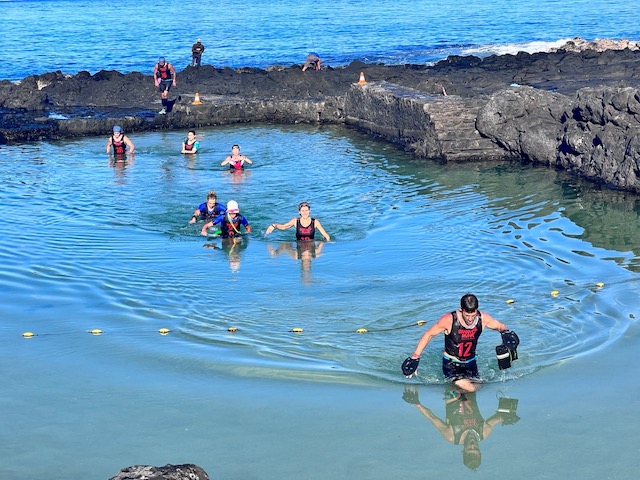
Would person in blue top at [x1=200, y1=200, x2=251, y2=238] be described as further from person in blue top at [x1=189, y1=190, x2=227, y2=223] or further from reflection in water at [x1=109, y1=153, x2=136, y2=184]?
reflection in water at [x1=109, y1=153, x2=136, y2=184]

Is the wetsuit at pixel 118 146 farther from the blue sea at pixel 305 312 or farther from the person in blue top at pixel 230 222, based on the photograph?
the person in blue top at pixel 230 222

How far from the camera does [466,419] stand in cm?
1020

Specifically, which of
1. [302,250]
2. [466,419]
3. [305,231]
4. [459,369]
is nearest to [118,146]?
[305,231]

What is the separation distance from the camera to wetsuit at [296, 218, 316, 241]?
1738 cm

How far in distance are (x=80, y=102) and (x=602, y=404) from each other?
2544 centimetres

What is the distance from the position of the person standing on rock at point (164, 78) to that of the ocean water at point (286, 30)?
66.3 ft

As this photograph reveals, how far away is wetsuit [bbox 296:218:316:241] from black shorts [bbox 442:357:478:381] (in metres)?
6.82

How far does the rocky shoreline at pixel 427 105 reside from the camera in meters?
21.4

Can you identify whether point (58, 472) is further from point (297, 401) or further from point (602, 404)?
point (602, 404)

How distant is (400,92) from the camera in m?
26.4

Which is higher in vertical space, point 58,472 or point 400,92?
point 400,92

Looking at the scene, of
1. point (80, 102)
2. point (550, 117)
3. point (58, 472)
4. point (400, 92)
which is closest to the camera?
point (58, 472)

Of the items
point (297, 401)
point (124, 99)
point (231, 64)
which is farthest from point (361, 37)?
point (297, 401)

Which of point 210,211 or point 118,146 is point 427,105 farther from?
point 118,146
